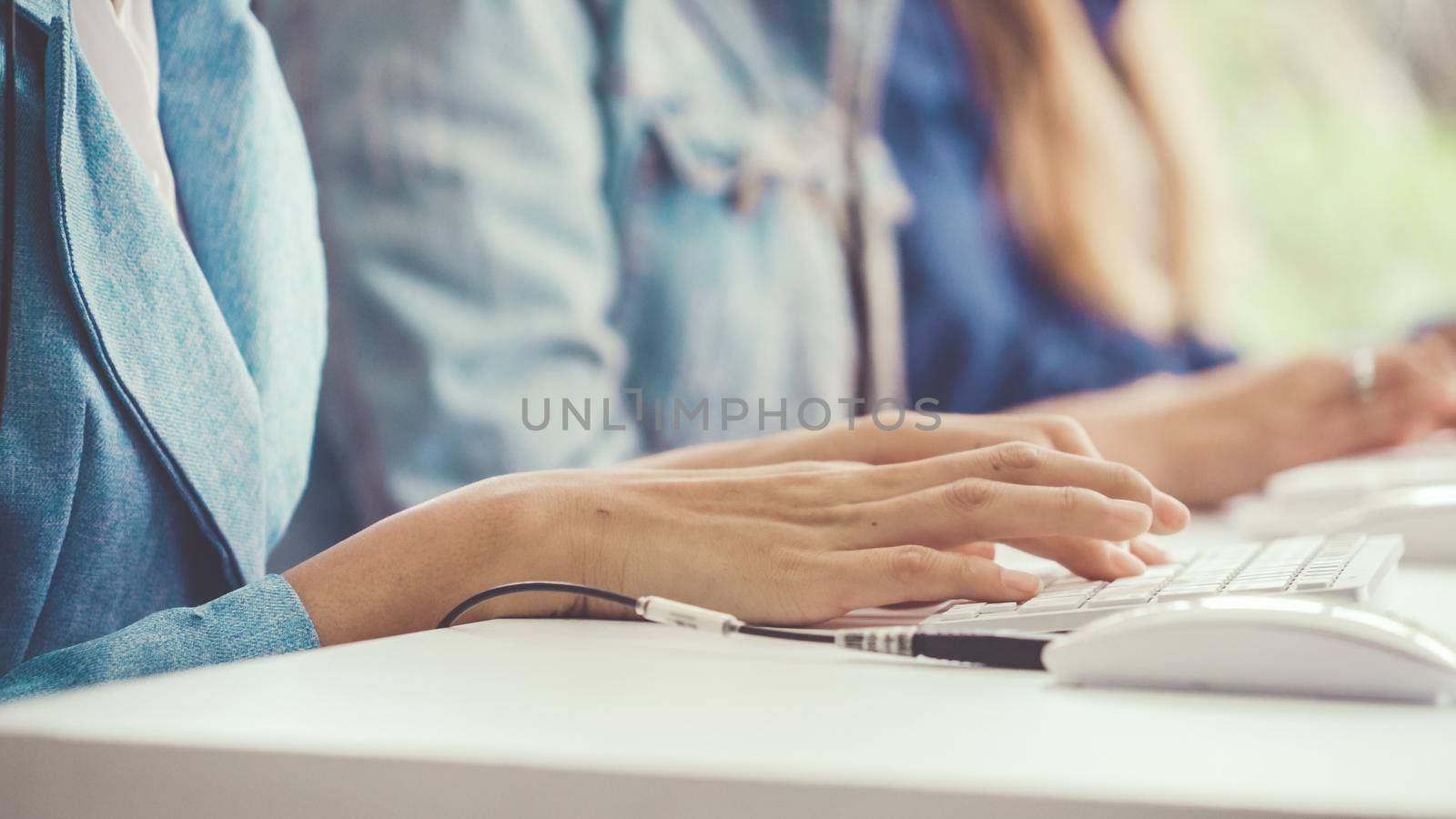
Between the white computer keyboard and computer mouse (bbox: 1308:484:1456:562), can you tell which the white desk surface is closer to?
the white computer keyboard

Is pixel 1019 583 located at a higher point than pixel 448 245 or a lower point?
lower

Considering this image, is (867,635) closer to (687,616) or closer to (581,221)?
(687,616)

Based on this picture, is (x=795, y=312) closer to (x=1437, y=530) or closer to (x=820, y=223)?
(x=820, y=223)

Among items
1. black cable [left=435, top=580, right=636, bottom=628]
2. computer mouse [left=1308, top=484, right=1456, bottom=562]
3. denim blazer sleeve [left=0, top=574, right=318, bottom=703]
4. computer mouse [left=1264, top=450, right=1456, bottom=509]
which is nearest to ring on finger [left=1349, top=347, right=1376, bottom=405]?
computer mouse [left=1264, top=450, right=1456, bottom=509]

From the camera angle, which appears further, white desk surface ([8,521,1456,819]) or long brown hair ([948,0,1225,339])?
long brown hair ([948,0,1225,339])

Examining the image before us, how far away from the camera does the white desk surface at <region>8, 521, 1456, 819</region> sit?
0.22 metres

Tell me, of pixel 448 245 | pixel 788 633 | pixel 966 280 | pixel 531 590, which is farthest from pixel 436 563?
pixel 966 280

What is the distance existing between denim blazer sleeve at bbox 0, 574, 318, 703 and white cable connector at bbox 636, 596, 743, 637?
0.13 m

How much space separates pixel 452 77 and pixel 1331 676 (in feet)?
2.72

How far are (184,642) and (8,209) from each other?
172 mm

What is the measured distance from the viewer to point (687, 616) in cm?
43

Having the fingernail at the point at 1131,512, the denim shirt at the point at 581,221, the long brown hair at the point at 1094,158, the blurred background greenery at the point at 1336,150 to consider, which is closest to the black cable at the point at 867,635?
the fingernail at the point at 1131,512

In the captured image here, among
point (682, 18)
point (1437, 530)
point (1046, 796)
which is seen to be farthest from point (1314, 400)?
point (1046, 796)

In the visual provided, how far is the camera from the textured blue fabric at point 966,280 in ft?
5.14
